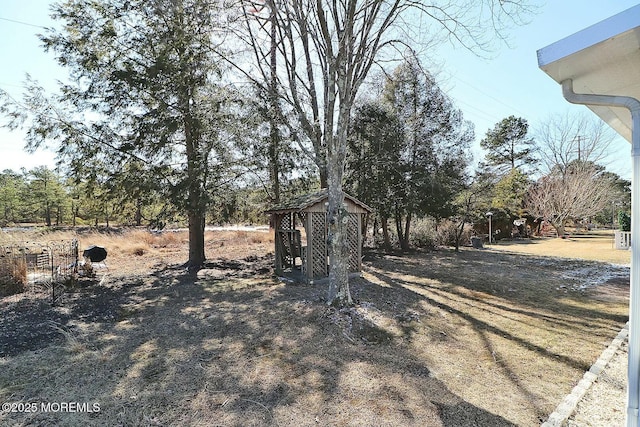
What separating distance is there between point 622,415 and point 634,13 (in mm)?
3053

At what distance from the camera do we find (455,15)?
6.61 m

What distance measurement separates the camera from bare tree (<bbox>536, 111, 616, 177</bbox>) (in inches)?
954

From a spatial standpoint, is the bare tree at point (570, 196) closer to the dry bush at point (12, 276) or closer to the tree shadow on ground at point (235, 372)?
the tree shadow on ground at point (235, 372)

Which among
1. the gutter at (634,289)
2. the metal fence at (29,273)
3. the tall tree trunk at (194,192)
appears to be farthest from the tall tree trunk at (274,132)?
the gutter at (634,289)

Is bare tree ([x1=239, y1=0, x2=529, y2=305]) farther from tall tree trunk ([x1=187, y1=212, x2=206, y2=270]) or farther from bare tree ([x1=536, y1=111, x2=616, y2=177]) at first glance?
bare tree ([x1=536, y1=111, x2=616, y2=177])

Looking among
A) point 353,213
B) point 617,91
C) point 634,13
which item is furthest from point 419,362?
point 353,213

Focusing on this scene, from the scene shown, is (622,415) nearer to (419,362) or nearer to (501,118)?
(419,362)

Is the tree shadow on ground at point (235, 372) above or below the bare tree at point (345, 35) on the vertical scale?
below

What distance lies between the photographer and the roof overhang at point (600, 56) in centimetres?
180

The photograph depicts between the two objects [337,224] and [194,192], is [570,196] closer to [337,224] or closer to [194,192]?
[337,224]

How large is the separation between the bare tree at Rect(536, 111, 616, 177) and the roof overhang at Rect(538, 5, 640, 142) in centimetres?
2767

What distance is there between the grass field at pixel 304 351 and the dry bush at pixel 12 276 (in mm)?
792

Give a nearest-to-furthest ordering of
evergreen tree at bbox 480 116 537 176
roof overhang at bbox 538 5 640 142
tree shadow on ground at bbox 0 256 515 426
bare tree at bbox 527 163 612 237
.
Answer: roof overhang at bbox 538 5 640 142
tree shadow on ground at bbox 0 256 515 426
bare tree at bbox 527 163 612 237
evergreen tree at bbox 480 116 537 176

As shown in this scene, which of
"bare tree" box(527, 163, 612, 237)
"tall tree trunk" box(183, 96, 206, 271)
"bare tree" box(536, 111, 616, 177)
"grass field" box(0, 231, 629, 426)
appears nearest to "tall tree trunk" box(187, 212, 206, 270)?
"tall tree trunk" box(183, 96, 206, 271)
